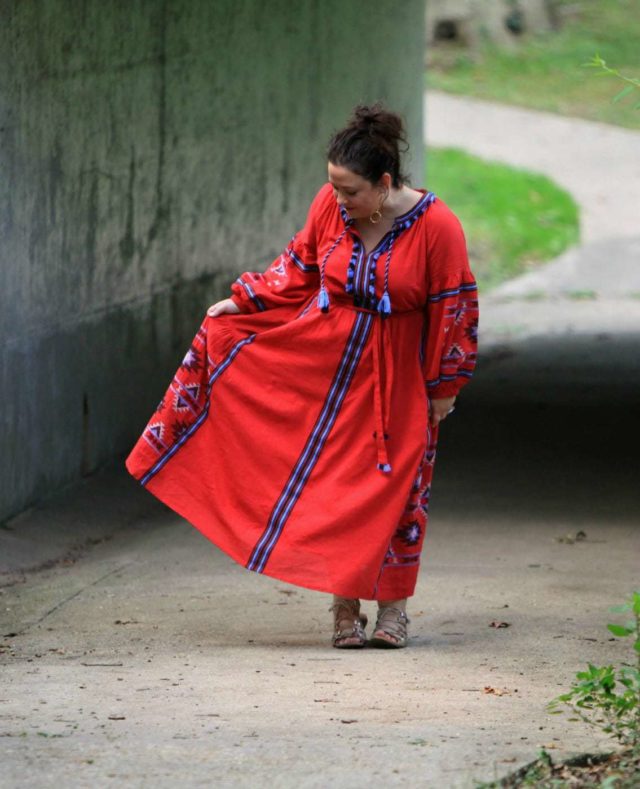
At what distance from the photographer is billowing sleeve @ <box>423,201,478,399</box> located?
17.5 feet

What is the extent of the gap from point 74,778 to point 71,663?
64.1 inches

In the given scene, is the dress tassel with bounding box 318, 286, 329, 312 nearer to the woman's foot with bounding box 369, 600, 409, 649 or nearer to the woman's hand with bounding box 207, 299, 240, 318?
the woman's hand with bounding box 207, 299, 240, 318

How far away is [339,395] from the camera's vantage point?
557cm

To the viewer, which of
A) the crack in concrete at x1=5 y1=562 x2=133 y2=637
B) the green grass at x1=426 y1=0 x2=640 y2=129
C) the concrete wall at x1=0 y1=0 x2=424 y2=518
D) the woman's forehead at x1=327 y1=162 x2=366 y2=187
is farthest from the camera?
the green grass at x1=426 y1=0 x2=640 y2=129

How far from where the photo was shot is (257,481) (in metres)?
5.64

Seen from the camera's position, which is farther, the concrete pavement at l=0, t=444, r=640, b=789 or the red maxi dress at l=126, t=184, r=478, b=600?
the red maxi dress at l=126, t=184, r=478, b=600

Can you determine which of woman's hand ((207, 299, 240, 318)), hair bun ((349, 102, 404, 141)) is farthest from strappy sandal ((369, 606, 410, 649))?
hair bun ((349, 102, 404, 141))

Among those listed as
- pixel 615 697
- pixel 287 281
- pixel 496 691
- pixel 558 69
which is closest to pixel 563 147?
pixel 558 69

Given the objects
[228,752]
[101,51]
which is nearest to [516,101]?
[101,51]

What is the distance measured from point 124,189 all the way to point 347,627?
3.73 meters

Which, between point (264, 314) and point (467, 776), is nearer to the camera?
point (467, 776)

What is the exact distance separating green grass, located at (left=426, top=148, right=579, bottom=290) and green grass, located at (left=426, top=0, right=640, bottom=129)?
414 centimetres

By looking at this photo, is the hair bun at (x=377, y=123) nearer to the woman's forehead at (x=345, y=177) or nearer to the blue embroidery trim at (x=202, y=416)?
the woman's forehead at (x=345, y=177)

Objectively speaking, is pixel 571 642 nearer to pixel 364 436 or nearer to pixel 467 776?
pixel 364 436
